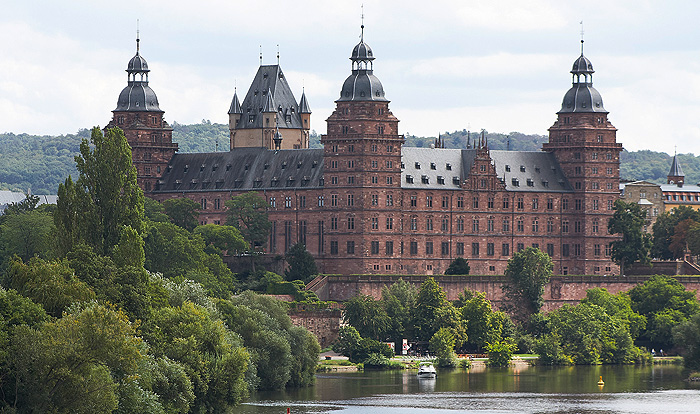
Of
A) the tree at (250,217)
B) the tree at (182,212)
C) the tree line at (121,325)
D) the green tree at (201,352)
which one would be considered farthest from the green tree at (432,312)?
the green tree at (201,352)

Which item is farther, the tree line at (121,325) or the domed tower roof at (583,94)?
the domed tower roof at (583,94)

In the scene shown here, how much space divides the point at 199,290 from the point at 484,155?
6981 centimetres

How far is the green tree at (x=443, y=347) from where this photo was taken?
149m

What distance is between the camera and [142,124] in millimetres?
186750

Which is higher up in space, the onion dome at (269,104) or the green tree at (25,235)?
the onion dome at (269,104)

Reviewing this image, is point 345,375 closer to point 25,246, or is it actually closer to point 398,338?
point 398,338

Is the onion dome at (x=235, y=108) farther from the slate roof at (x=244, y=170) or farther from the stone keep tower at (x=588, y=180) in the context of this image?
the stone keep tower at (x=588, y=180)

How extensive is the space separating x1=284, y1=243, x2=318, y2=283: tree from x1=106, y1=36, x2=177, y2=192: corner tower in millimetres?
26395

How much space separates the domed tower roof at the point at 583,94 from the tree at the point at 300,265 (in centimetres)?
3642

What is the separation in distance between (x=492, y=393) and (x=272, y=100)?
78.2 metres

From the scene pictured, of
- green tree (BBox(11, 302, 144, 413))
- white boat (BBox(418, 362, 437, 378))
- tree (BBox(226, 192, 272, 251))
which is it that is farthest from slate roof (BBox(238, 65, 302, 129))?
green tree (BBox(11, 302, 144, 413))

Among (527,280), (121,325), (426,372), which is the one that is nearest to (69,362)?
(121,325)

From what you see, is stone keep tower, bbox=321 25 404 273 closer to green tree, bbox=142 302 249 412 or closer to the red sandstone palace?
the red sandstone palace

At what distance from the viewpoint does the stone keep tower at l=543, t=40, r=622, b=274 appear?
186 m
